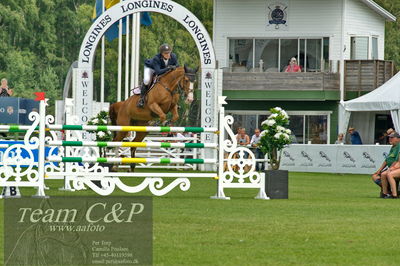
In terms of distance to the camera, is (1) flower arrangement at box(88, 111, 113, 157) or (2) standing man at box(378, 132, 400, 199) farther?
(1) flower arrangement at box(88, 111, 113, 157)

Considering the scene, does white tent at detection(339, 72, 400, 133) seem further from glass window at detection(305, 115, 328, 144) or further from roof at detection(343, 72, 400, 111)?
glass window at detection(305, 115, 328, 144)

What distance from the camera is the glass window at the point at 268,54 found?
5400 centimetres

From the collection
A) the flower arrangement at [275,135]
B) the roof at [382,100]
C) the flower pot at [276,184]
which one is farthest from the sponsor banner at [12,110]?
the flower pot at [276,184]

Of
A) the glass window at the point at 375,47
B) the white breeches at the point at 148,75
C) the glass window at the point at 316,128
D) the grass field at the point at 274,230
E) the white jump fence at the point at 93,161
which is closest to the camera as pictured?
the grass field at the point at 274,230

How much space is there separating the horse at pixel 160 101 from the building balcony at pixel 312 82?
1016 inches

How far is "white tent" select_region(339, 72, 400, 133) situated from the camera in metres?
42.1

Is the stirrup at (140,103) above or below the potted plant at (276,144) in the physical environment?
above

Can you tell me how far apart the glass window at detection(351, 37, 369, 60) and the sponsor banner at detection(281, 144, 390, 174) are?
48.8 feet

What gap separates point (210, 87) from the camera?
1326 inches

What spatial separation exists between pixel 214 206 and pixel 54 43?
69201 millimetres

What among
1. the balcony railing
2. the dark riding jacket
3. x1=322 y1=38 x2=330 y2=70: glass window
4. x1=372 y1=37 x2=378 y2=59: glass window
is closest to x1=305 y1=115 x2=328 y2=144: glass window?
the balcony railing

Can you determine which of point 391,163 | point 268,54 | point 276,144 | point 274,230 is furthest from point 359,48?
point 274,230

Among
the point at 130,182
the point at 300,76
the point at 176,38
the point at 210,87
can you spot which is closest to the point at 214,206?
the point at 130,182

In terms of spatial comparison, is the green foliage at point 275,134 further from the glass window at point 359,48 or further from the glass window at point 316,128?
the glass window at point 359,48
